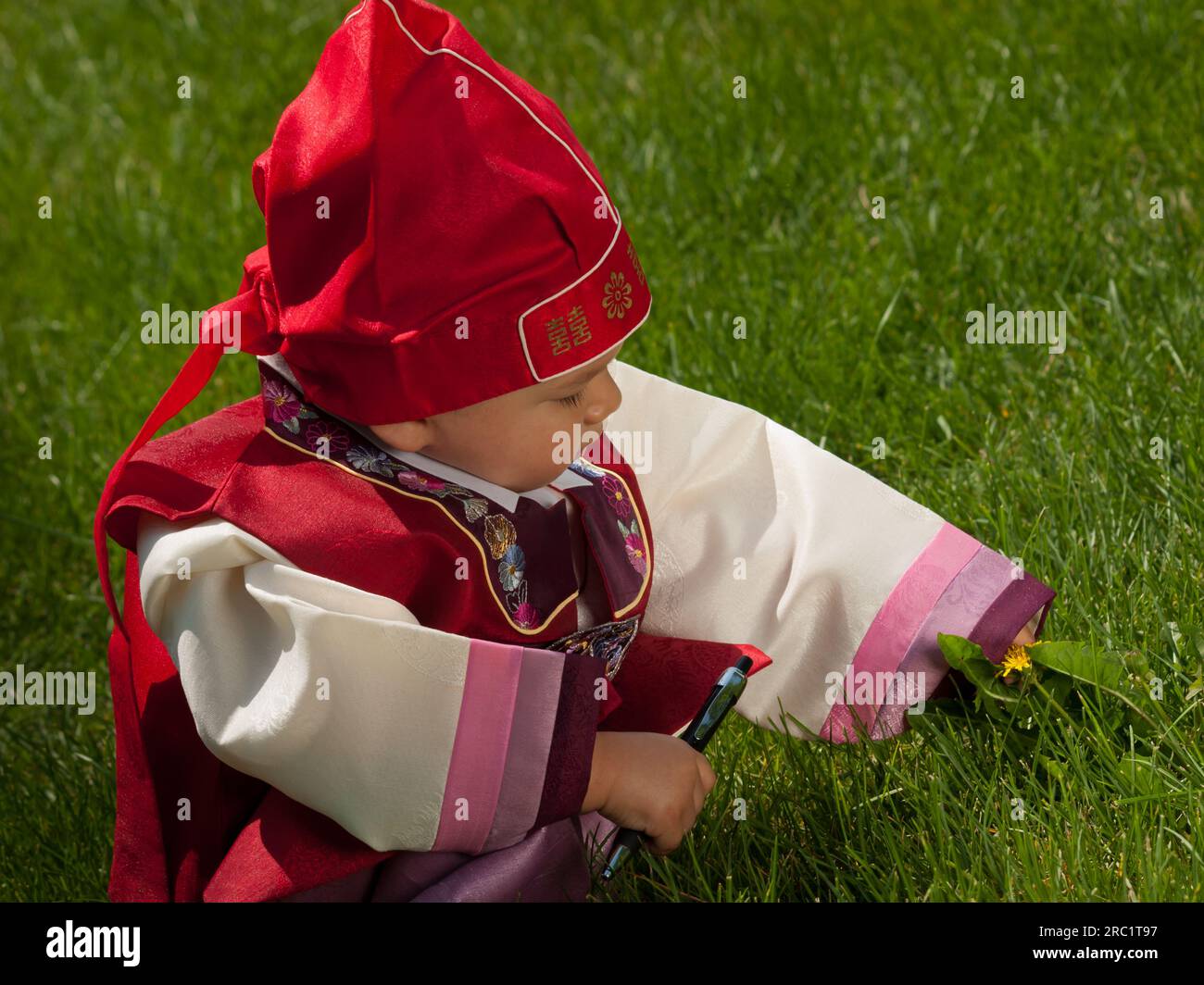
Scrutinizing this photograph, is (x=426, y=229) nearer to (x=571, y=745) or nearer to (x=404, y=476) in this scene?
(x=404, y=476)

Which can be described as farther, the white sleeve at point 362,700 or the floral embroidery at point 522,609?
the floral embroidery at point 522,609

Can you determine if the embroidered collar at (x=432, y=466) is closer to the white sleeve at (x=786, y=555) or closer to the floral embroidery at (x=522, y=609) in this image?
the floral embroidery at (x=522, y=609)

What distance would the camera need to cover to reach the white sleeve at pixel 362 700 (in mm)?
1878

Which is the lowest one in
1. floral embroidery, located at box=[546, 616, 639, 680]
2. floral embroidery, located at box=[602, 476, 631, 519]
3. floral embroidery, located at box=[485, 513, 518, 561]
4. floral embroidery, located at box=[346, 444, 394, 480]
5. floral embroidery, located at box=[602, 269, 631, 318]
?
floral embroidery, located at box=[546, 616, 639, 680]

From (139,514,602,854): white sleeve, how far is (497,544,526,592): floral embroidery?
14 centimetres

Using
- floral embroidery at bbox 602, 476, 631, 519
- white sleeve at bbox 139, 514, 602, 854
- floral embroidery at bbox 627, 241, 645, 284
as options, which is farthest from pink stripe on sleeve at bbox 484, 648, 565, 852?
floral embroidery at bbox 627, 241, 645, 284

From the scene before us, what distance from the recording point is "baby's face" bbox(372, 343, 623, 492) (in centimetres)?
206

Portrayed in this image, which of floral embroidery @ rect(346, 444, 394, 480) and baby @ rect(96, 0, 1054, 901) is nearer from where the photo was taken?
baby @ rect(96, 0, 1054, 901)

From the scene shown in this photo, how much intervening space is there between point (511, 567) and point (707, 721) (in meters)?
0.36

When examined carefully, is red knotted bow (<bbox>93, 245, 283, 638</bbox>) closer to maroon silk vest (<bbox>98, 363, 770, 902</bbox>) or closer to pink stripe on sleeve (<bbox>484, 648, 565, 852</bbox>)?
maroon silk vest (<bbox>98, 363, 770, 902</bbox>)

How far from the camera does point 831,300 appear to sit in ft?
11.6

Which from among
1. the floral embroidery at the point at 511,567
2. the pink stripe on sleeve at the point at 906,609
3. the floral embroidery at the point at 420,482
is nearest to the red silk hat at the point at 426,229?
the floral embroidery at the point at 420,482

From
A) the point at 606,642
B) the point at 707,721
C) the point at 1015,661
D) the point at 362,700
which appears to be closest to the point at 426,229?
the point at 362,700

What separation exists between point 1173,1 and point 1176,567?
2.22 meters
